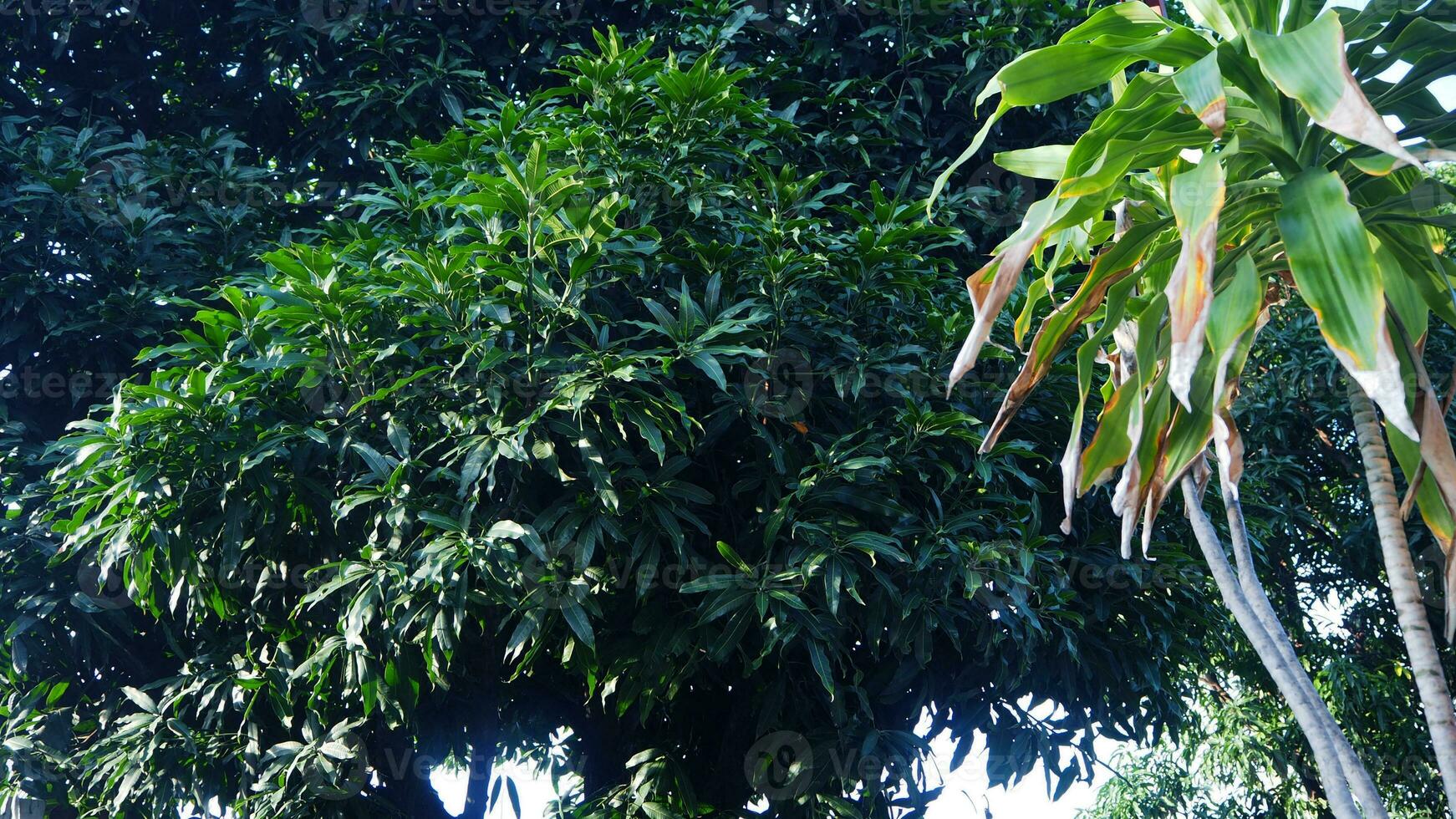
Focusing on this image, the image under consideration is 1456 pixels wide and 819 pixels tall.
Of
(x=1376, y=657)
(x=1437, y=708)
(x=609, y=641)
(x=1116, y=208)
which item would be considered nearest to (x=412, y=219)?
(x=609, y=641)

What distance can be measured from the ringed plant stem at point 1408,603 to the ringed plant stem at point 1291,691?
0.18 meters

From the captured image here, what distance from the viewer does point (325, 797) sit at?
546 cm

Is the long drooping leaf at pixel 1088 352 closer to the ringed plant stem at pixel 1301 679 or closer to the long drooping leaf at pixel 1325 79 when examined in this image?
the ringed plant stem at pixel 1301 679

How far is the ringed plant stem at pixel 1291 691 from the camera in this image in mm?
2545

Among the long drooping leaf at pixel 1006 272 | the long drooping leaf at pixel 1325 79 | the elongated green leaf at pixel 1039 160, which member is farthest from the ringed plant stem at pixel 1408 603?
the elongated green leaf at pixel 1039 160

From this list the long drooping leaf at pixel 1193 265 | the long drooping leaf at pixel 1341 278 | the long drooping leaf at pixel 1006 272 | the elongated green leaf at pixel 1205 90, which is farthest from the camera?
the long drooping leaf at pixel 1006 272

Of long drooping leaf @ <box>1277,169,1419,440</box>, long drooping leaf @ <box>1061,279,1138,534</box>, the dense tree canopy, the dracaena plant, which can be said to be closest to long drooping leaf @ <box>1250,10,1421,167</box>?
the dracaena plant

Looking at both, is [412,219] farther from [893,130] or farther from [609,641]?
[893,130]

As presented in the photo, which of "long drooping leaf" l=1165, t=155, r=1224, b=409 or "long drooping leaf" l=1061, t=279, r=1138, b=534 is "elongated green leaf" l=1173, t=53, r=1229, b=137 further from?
"long drooping leaf" l=1061, t=279, r=1138, b=534

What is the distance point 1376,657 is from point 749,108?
25.3 ft

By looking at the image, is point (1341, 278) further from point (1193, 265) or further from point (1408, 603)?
point (1408, 603)

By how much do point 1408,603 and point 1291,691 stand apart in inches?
13.4

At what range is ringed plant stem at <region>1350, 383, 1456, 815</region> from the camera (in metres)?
2.58

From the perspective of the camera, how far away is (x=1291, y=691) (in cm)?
264
